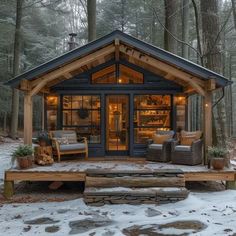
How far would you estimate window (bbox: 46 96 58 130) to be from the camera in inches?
362

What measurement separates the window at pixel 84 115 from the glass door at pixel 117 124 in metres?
0.31

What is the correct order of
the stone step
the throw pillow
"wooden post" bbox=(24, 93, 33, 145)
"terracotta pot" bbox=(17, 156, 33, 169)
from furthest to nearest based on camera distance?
the throw pillow → "wooden post" bbox=(24, 93, 33, 145) → "terracotta pot" bbox=(17, 156, 33, 169) → the stone step

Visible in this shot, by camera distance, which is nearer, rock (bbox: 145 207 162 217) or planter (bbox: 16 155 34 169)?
rock (bbox: 145 207 162 217)

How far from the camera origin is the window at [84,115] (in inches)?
358

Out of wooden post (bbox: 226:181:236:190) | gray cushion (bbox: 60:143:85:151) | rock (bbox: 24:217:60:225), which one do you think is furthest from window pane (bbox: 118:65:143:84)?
rock (bbox: 24:217:60:225)

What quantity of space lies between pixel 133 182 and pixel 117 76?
12.2ft

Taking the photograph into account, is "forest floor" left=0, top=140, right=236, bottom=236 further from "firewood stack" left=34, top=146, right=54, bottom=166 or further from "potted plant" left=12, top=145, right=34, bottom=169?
"firewood stack" left=34, top=146, right=54, bottom=166

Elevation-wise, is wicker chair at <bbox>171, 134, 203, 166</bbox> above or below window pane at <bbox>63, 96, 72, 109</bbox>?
below

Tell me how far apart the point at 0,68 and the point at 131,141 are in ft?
37.4

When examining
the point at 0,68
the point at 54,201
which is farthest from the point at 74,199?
the point at 0,68

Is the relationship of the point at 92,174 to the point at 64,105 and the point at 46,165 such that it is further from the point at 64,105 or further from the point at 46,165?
the point at 64,105

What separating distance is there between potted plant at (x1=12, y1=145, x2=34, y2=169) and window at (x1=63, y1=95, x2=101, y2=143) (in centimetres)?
251

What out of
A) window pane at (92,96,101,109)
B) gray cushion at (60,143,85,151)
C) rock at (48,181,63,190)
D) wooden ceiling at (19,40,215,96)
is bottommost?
rock at (48,181,63,190)

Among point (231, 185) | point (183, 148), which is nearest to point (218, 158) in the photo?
point (231, 185)
